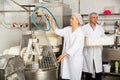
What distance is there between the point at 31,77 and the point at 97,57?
130 centimetres

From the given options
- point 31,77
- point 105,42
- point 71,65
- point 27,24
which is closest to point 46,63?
point 31,77

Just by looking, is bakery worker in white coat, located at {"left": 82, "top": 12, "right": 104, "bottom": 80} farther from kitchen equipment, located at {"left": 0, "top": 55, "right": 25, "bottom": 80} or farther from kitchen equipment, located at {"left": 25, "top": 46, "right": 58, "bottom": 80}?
kitchen equipment, located at {"left": 0, "top": 55, "right": 25, "bottom": 80}

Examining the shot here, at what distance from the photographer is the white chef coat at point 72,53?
111 inches

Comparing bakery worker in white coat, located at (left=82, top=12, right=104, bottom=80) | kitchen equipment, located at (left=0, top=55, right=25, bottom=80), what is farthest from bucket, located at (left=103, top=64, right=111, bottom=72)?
kitchen equipment, located at (left=0, top=55, right=25, bottom=80)

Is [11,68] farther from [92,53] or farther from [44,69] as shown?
[92,53]

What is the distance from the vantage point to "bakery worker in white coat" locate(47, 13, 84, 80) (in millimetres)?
2828

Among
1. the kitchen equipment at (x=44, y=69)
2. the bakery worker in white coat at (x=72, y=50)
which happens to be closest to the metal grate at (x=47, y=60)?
the kitchen equipment at (x=44, y=69)

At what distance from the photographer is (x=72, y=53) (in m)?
2.80

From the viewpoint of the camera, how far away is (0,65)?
2.29 metres

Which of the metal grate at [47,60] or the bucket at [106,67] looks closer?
the metal grate at [47,60]

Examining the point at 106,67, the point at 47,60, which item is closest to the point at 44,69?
the point at 47,60

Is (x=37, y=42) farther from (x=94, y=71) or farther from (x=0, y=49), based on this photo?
(x=0, y=49)

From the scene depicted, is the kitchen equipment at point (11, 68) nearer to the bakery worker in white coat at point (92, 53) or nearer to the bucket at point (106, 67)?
the bakery worker in white coat at point (92, 53)

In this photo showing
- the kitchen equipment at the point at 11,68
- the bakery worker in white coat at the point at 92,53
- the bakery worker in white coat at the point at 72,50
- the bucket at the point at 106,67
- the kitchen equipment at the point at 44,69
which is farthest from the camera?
the bucket at the point at 106,67
